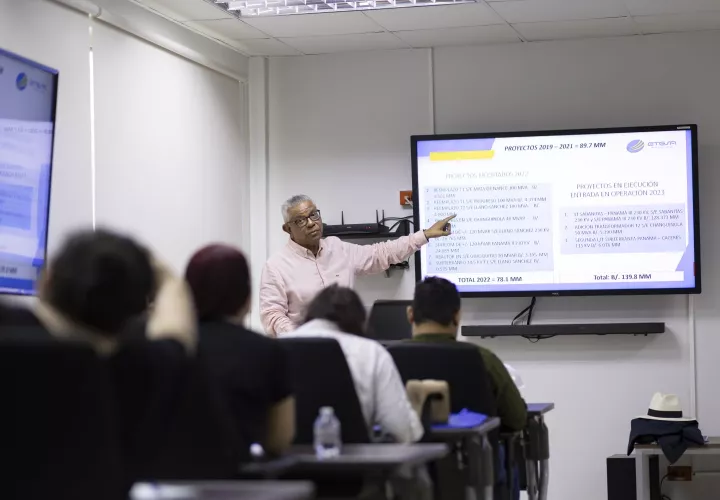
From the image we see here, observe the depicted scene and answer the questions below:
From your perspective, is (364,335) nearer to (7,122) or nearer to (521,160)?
(7,122)

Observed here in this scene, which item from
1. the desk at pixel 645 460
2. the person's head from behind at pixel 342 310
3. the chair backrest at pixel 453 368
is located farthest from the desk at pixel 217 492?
the desk at pixel 645 460

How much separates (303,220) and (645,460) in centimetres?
225

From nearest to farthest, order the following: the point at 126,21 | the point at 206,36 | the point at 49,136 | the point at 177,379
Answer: the point at 177,379
the point at 49,136
the point at 126,21
the point at 206,36

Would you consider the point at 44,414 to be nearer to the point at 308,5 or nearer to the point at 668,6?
the point at 308,5

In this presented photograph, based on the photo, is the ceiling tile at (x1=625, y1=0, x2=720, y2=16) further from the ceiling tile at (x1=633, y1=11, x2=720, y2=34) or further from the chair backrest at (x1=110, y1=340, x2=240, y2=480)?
the chair backrest at (x1=110, y1=340, x2=240, y2=480)

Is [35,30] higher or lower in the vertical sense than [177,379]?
higher

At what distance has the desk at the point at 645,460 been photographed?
20.3 feet

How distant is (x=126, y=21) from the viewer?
5.78 m

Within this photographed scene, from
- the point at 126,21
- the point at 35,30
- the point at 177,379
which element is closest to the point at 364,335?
the point at 177,379

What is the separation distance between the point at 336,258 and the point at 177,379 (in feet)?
14.3

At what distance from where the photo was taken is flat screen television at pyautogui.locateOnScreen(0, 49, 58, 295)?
458 centimetres

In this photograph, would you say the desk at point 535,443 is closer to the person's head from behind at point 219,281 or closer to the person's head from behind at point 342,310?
the person's head from behind at point 342,310

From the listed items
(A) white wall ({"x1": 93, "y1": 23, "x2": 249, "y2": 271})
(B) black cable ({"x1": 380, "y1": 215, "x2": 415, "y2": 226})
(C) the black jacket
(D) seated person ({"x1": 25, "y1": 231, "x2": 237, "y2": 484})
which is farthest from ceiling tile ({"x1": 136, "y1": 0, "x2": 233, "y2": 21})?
(D) seated person ({"x1": 25, "y1": 231, "x2": 237, "y2": 484})

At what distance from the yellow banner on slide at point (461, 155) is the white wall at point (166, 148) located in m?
1.27
